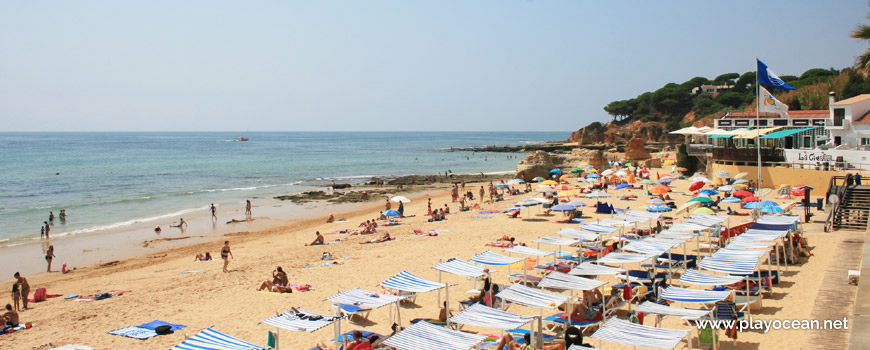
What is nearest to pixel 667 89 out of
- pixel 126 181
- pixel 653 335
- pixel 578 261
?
pixel 126 181

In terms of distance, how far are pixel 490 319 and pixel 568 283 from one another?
246 cm

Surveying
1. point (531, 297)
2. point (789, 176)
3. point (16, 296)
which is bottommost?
point (16, 296)

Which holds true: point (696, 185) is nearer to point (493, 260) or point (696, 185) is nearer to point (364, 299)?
point (493, 260)

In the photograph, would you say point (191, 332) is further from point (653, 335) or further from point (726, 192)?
A: point (726, 192)

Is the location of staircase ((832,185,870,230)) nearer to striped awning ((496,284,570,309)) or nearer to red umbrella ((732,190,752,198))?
red umbrella ((732,190,752,198))

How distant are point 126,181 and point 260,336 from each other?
4477 cm

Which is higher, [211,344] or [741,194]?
[741,194]

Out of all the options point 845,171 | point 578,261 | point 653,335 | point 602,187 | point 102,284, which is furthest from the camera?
point 602,187

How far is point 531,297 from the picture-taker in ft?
32.0

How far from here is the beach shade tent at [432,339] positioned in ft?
25.4

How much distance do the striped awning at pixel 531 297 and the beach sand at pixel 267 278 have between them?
930 mm

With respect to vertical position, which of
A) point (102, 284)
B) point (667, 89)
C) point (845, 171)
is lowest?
point (102, 284)

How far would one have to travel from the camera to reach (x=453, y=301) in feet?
40.0

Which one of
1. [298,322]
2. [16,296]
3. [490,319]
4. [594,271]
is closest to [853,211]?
[594,271]
